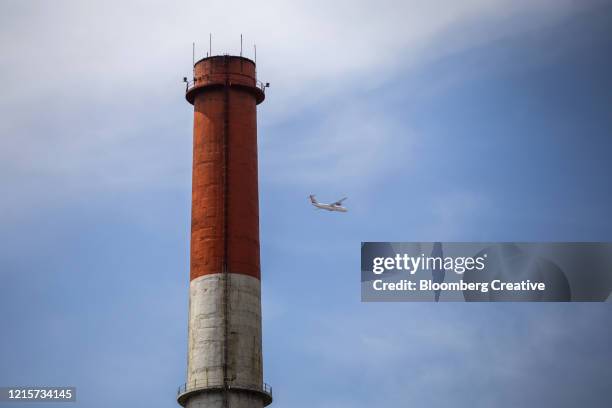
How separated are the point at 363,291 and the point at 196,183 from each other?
57.2ft

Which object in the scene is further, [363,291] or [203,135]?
[203,135]

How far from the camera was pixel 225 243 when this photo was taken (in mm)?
116062

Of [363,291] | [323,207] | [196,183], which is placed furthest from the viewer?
[323,207]

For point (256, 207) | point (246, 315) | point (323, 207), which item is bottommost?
point (246, 315)

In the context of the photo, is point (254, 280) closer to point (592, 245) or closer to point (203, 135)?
point (203, 135)

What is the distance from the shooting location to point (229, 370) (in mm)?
112500

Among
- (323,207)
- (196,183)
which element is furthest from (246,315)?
Result: (323,207)

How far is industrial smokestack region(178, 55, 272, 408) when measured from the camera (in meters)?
113

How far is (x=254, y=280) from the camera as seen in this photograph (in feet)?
381

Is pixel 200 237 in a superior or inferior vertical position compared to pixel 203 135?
inferior

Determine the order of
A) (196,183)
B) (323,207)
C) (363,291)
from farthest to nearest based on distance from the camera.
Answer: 1. (323,207)
2. (196,183)
3. (363,291)

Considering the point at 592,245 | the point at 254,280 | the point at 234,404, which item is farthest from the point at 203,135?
the point at 592,245

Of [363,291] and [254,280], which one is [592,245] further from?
[254,280]

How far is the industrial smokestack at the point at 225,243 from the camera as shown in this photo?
112812 millimetres
